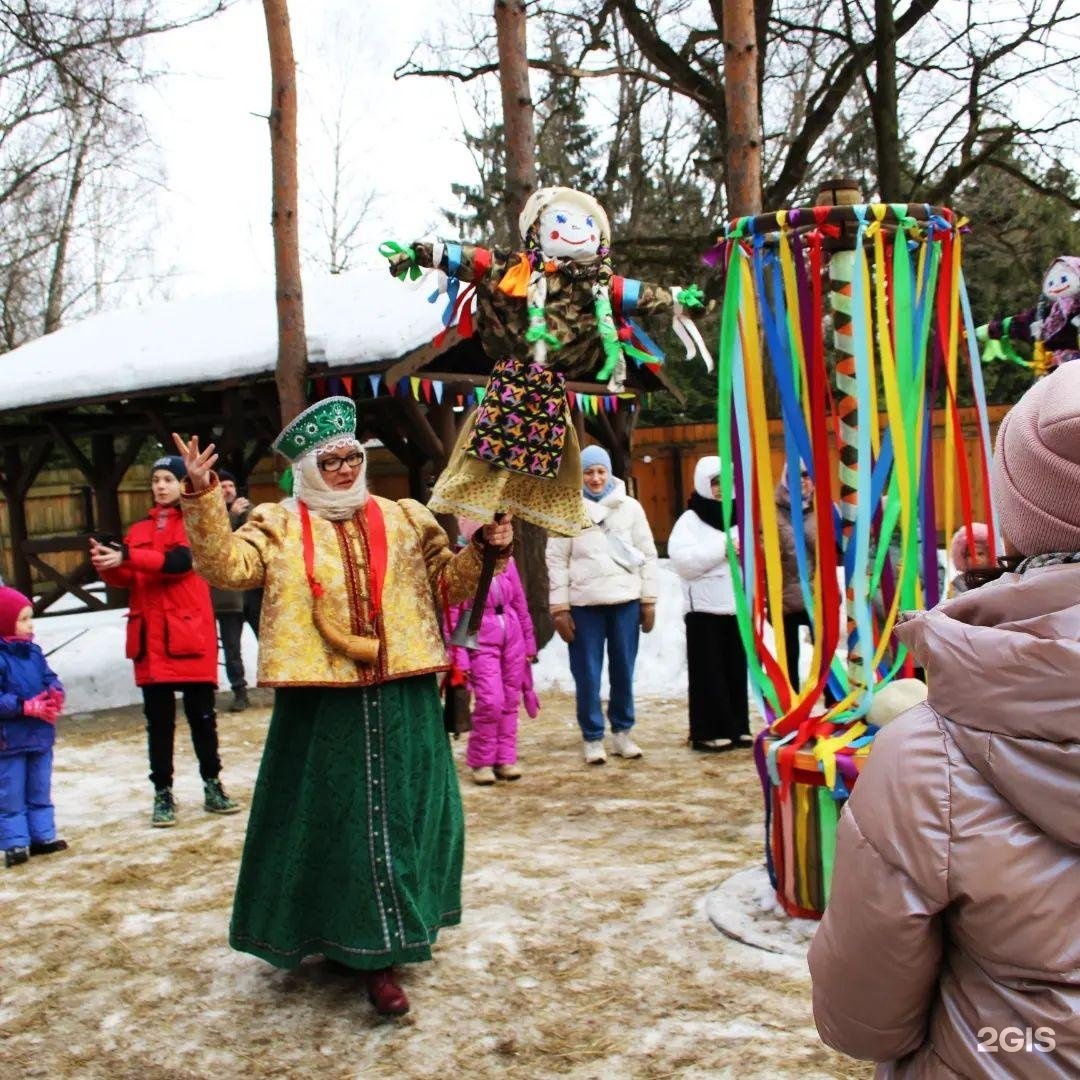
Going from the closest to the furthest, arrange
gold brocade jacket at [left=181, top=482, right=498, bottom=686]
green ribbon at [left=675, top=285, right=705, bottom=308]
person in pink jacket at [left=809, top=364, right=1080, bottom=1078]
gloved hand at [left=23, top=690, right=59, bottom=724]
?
1. person in pink jacket at [left=809, top=364, right=1080, bottom=1078]
2. gold brocade jacket at [left=181, top=482, right=498, bottom=686]
3. green ribbon at [left=675, top=285, right=705, bottom=308]
4. gloved hand at [left=23, top=690, right=59, bottom=724]

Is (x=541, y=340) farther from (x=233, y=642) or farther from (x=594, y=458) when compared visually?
(x=233, y=642)

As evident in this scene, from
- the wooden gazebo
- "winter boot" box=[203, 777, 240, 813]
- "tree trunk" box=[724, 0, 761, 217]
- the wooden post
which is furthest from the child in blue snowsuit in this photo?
"tree trunk" box=[724, 0, 761, 217]

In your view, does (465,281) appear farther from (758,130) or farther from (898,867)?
(758,130)

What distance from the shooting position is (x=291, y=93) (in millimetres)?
7812

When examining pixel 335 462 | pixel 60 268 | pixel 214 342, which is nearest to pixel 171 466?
pixel 335 462

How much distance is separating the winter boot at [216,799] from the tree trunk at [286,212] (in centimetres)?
330

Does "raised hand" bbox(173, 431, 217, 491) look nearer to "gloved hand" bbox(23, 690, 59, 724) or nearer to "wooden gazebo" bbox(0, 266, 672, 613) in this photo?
"gloved hand" bbox(23, 690, 59, 724)

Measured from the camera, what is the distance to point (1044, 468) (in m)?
1.32

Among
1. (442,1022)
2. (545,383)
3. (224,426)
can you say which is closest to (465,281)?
(545,383)

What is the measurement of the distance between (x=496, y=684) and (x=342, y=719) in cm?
272

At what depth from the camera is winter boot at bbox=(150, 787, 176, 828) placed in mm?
5496

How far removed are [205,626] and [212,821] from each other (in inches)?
34.8

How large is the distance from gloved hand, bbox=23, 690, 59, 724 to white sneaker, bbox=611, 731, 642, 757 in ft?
9.40

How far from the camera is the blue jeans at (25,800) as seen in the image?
509 cm
